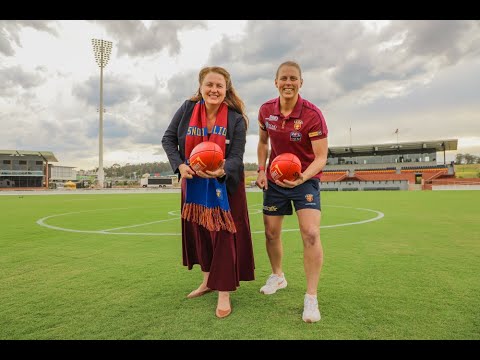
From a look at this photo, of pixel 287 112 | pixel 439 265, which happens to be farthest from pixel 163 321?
pixel 439 265

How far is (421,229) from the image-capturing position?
8.65 m

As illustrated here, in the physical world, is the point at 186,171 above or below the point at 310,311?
above

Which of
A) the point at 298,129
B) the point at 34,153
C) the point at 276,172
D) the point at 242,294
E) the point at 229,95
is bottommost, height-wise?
the point at 242,294

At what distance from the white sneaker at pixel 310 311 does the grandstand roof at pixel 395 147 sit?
229ft

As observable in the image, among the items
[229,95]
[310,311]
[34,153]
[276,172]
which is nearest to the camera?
[310,311]

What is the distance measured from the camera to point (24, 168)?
246 feet

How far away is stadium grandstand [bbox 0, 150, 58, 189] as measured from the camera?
72125 millimetres

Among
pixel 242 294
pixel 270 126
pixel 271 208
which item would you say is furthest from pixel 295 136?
pixel 242 294

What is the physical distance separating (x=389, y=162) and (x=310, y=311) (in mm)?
76427

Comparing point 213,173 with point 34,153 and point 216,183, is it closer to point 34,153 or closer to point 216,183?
point 216,183

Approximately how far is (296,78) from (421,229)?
6.72 m

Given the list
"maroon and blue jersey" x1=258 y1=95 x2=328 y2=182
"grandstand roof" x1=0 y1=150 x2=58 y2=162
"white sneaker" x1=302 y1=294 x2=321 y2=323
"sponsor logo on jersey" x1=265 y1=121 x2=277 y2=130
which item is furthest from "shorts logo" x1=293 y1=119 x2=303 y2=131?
"grandstand roof" x1=0 y1=150 x2=58 y2=162
